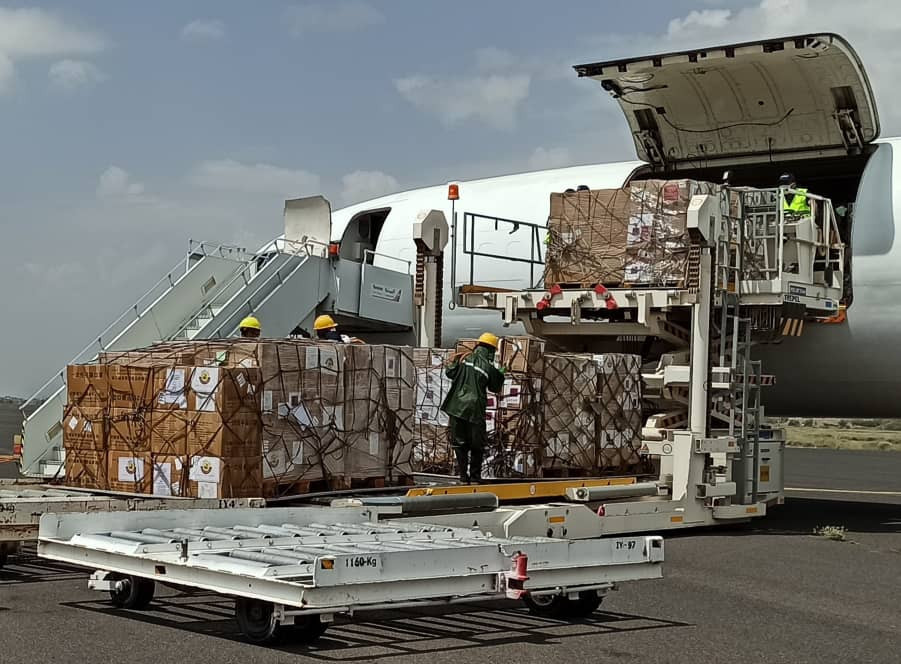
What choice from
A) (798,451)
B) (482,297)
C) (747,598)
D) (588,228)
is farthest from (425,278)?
(798,451)

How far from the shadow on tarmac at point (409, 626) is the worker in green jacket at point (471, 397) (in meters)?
3.60

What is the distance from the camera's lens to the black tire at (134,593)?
876 cm

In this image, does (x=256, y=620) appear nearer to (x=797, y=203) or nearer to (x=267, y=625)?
(x=267, y=625)

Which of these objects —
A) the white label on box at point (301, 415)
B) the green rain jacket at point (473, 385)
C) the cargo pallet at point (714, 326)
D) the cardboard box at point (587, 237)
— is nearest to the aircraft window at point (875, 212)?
the cargo pallet at point (714, 326)

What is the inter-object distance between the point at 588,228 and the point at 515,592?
29.6 ft

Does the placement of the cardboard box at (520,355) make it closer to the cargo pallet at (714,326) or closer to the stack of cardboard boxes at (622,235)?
the cargo pallet at (714,326)

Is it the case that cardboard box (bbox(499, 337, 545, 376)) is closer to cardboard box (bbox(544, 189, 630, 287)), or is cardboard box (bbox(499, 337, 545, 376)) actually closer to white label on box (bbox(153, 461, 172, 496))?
cardboard box (bbox(544, 189, 630, 287))

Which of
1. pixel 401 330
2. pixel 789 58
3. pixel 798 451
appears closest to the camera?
pixel 789 58

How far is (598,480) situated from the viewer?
45.8 ft

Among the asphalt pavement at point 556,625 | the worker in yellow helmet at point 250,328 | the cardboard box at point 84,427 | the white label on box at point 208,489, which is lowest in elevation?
the asphalt pavement at point 556,625

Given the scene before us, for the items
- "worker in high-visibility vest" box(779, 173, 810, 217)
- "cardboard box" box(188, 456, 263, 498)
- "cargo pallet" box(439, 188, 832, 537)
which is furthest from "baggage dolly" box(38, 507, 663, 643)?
"worker in high-visibility vest" box(779, 173, 810, 217)

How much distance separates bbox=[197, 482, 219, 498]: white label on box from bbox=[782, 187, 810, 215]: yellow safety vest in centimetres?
838

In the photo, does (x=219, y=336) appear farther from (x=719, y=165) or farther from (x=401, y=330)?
(x=719, y=165)

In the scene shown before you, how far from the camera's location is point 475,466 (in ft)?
44.2
